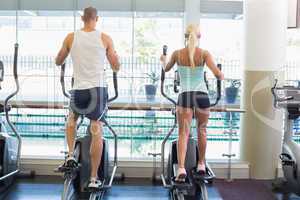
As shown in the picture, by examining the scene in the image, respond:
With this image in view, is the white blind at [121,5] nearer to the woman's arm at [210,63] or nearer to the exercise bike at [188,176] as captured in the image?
the exercise bike at [188,176]

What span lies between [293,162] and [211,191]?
992 millimetres

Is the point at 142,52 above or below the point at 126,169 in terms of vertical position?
above

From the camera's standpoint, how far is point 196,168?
13.1 ft

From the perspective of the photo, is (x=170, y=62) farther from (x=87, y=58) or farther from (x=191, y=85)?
(x=87, y=58)

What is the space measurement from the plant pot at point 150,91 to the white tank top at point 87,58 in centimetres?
182

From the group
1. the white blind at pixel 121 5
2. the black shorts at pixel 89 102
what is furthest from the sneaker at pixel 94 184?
the white blind at pixel 121 5

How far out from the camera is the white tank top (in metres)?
3.53

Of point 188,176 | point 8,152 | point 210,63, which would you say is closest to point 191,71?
point 210,63

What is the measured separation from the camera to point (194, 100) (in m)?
3.78

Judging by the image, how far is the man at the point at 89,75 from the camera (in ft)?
11.6

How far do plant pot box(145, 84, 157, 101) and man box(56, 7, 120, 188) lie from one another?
169cm

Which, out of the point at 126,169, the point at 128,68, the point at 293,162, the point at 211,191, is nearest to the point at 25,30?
the point at 128,68

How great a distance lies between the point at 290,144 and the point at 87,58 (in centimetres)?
248

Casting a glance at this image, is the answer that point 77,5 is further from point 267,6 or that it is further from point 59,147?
point 267,6
